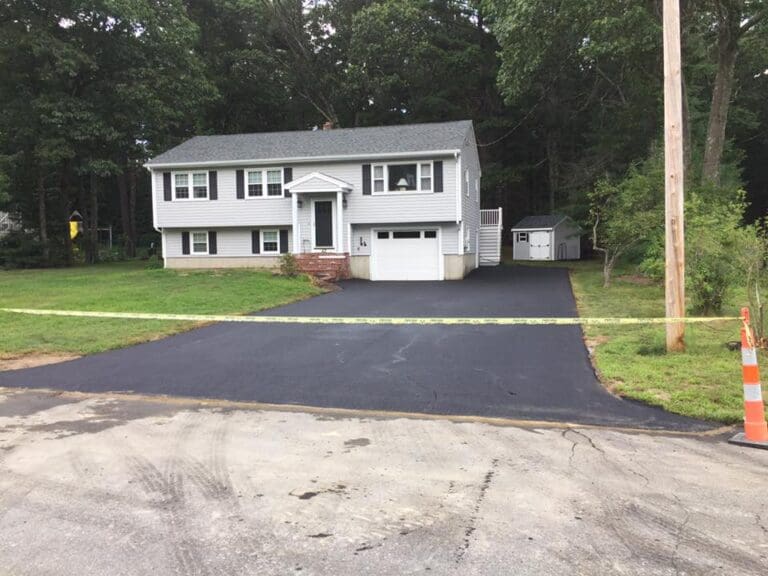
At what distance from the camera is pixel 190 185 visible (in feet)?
89.1

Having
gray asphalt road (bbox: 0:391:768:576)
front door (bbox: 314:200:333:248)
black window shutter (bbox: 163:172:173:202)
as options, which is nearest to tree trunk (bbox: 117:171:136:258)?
black window shutter (bbox: 163:172:173:202)

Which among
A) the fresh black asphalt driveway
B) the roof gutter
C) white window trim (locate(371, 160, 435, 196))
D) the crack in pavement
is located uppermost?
the roof gutter

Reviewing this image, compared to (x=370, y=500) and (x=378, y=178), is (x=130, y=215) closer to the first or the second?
(x=378, y=178)

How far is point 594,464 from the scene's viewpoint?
4648 mm

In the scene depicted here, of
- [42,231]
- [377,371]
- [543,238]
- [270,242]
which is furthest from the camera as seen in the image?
[543,238]

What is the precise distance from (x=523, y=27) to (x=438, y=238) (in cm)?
841

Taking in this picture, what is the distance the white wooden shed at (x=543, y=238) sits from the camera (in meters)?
37.0

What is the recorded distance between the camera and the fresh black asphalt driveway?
255 inches

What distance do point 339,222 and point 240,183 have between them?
5019 mm

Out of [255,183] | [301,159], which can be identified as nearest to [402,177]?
[301,159]

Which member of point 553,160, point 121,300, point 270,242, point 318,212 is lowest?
point 121,300

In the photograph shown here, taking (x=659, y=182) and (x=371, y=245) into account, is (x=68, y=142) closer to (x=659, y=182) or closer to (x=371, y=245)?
(x=371, y=245)

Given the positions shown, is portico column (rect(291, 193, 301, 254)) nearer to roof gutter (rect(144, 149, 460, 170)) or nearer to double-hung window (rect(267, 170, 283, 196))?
double-hung window (rect(267, 170, 283, 196))

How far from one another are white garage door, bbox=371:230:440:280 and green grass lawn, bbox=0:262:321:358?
4729 millimetres
